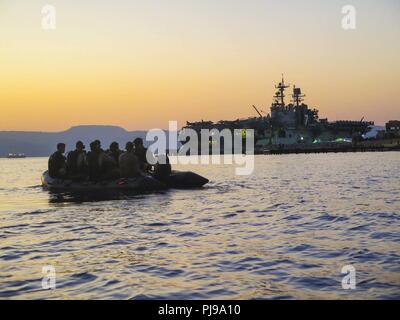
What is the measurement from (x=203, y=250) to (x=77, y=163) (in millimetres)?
16200

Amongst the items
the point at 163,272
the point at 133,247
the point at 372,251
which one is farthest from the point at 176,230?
the point at 372,251

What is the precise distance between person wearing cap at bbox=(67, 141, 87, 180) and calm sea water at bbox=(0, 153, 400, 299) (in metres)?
5.49

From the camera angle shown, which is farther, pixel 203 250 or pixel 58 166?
pixel 58 166

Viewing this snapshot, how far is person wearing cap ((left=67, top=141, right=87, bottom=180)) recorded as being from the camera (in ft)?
78.3

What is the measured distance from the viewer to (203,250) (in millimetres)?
9805

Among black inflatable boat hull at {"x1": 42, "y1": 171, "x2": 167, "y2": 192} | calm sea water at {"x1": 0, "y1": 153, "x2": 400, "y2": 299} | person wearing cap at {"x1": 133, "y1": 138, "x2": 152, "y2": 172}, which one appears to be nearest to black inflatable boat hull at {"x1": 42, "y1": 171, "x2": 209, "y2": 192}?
black inflatable boat hull at {"x1": 42, "y1": 171, "x2": 167, "y2": 192}

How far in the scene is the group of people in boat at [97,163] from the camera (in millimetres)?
23219

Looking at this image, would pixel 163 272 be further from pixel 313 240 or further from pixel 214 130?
pixel 214 130

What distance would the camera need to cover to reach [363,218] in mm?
14219

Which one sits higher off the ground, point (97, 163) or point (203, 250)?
point (97, 163)
